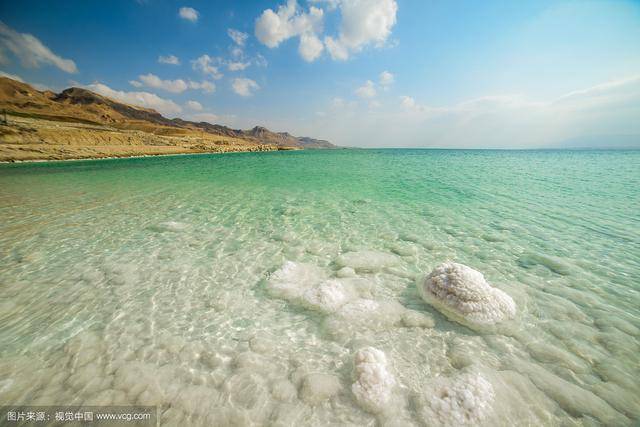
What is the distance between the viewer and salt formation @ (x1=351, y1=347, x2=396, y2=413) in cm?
290

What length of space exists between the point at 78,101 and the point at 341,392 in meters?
280

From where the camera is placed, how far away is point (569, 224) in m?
9.03

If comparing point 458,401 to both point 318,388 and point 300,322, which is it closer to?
point 318,388

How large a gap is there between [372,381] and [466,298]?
244 centimetres

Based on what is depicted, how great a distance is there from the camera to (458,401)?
2867mm

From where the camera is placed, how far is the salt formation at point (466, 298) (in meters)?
4.23

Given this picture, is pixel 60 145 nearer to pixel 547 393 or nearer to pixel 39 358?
pixel 39 358

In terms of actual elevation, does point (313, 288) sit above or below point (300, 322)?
above

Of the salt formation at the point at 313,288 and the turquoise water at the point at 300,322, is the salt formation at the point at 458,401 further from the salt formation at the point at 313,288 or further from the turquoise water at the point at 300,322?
the salt formation at the point at 313,288

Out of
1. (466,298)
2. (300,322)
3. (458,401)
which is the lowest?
(300,322)

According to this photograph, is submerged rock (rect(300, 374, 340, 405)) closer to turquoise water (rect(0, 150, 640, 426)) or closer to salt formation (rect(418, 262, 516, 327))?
turquoise water (rect(0, 150, 640, 426))

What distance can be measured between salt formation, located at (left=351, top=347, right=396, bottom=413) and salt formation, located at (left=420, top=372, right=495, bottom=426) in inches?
16.9

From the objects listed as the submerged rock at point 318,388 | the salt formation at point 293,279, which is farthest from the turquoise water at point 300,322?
the salt formation at point 293,279

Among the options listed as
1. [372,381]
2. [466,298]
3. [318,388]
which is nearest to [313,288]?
[318,388]
